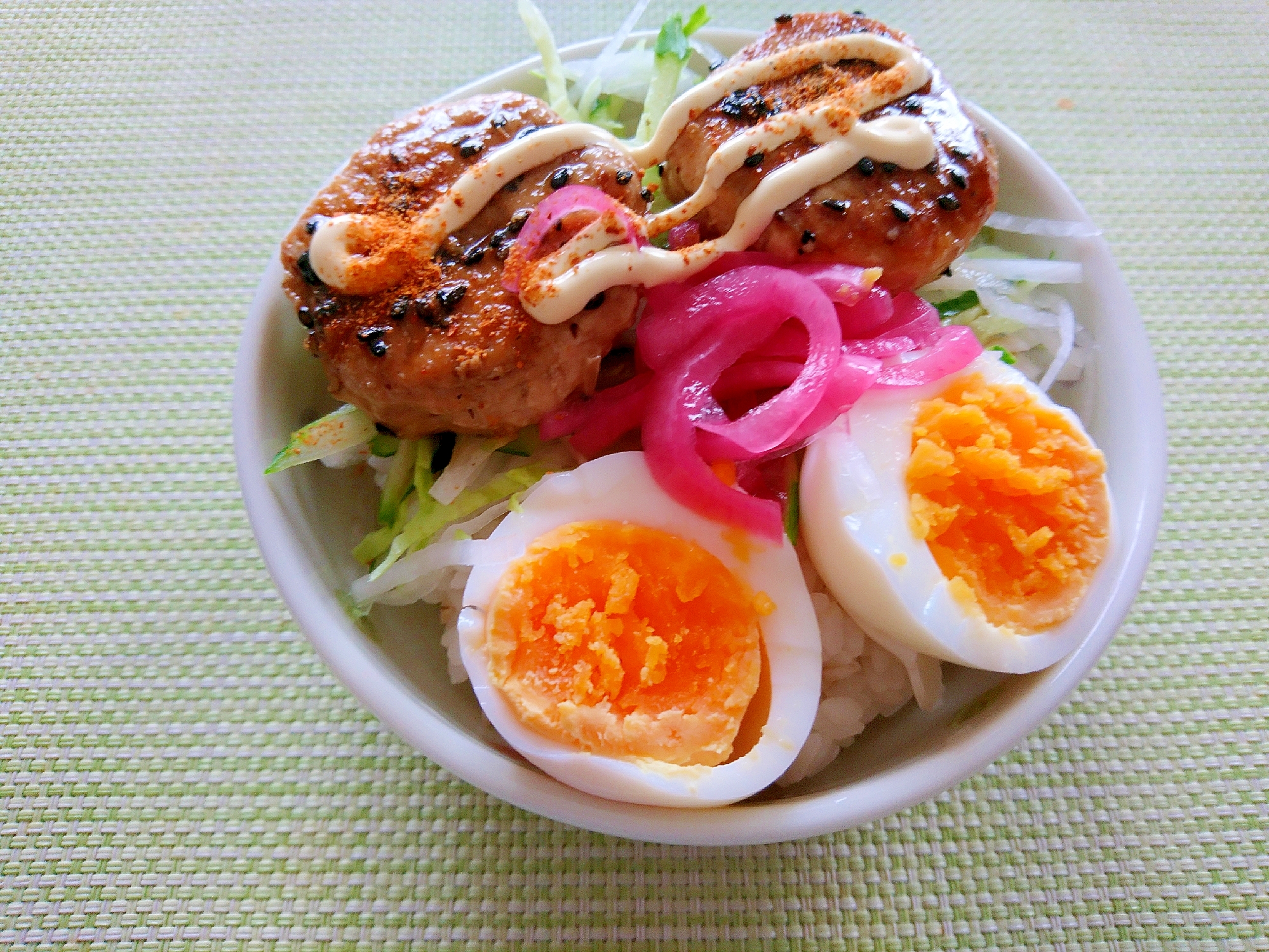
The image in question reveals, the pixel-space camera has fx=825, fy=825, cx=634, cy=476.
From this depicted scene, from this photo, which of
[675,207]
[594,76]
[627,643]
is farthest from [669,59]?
[627,643]

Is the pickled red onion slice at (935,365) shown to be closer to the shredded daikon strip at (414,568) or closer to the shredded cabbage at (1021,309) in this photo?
the shredded cabbage at (1021,309)

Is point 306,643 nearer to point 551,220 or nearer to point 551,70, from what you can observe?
point 551,220

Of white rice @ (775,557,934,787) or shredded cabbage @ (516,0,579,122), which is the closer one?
white rice @ (775,557,934,787)

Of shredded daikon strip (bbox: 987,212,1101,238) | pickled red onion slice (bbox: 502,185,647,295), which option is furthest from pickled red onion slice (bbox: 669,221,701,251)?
shredded daikon strip (bbox: 987,212,1101,238)

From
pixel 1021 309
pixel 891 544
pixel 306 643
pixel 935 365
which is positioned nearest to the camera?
pixel 891 544

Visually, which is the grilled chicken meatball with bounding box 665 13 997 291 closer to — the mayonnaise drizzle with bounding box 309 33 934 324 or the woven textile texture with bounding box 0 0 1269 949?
the mayonnaise drizzle with bounding box 309 33 934 324

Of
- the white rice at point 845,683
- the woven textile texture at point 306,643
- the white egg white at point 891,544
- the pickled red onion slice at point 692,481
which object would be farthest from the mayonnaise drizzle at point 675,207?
the woven textile texture at point 306,643

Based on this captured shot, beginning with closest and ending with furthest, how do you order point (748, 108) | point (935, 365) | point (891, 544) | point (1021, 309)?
point (891, 544) < point (935, 365) < point (748, 108) < point (1021, 309)
